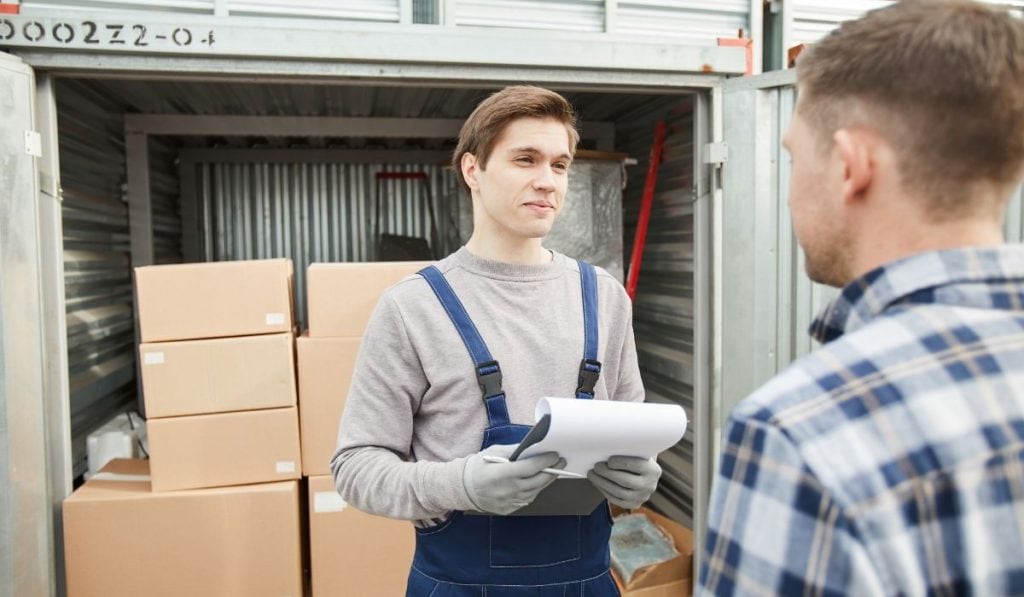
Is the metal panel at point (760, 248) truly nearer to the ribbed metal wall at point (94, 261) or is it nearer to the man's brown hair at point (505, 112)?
the man's brown hair at point (505, 112)

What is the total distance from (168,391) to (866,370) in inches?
117

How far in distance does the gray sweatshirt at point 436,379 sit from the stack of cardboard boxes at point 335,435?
1.53 metres

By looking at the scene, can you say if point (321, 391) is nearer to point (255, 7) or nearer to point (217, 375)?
point (217, 375)

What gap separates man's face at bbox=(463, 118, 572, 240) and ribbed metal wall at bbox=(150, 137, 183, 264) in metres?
3.78

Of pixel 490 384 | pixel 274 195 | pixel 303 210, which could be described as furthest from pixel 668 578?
pixel 274 195

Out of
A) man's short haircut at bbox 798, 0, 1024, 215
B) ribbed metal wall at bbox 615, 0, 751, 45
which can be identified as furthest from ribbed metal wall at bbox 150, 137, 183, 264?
man's short haircut at bbox 798, 0, 1024, 215

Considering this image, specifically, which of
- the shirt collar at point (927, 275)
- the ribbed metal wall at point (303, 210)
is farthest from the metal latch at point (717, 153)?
the ribbed metal wall at point (303, 210)

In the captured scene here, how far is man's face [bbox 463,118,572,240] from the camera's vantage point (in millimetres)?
1726

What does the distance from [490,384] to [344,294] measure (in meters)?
1.77

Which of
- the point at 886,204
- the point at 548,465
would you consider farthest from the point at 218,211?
the point at 886,204

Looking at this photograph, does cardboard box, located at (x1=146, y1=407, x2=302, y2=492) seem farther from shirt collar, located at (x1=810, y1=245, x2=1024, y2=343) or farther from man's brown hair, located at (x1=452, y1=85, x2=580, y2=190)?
shirt collar, located at (x1=810, y1=245, x2=1024, y2=343)

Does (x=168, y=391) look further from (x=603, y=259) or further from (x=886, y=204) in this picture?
(x=886, y=204)

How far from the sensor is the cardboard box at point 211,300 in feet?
9.79

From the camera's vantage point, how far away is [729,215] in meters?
2.92
